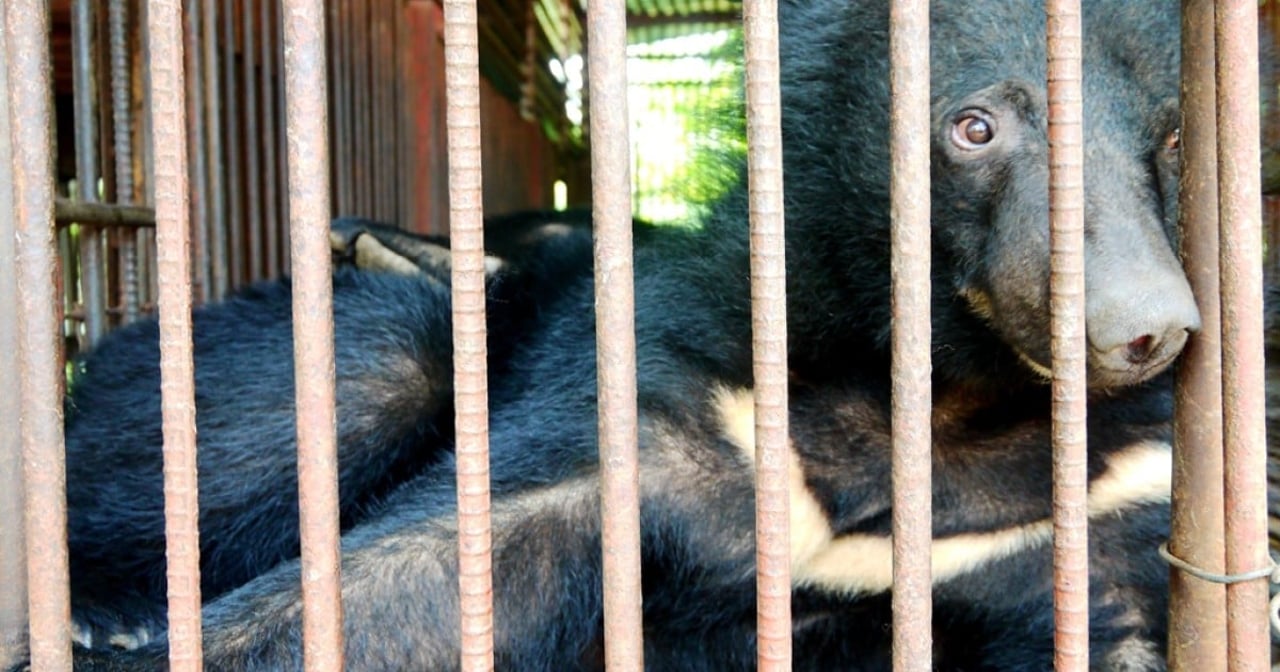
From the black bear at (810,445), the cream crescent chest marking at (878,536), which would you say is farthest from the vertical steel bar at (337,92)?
the cream crescent chest marking at (878,536)

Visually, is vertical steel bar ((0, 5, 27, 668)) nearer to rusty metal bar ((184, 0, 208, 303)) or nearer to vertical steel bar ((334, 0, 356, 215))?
rusty metal bar ((184, 0, 208, 303))

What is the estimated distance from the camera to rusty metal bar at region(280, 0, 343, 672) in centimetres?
151

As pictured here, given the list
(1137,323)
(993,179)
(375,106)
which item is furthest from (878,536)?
(375,106)

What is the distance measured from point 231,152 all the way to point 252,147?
88 millimetres

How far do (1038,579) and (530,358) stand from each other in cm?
138

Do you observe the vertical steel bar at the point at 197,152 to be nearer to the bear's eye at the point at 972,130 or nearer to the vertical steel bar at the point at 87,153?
the vertical steel bar at the point at 87,153

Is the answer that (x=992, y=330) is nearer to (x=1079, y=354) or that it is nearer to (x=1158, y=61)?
(x=1158, y=61)

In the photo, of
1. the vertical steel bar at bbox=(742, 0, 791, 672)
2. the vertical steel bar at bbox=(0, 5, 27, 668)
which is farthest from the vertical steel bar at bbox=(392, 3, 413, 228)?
the vertical steel bar at bbox=(742, 0, 791, 672)

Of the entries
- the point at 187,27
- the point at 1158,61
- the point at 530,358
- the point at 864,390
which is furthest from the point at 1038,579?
the point at 187,27

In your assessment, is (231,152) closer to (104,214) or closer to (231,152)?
(231,152)

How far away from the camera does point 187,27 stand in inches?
167

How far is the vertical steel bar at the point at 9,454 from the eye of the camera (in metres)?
1.63

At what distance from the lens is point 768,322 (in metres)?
1.50

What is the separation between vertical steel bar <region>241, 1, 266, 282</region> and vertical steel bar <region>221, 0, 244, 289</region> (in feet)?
0.16
